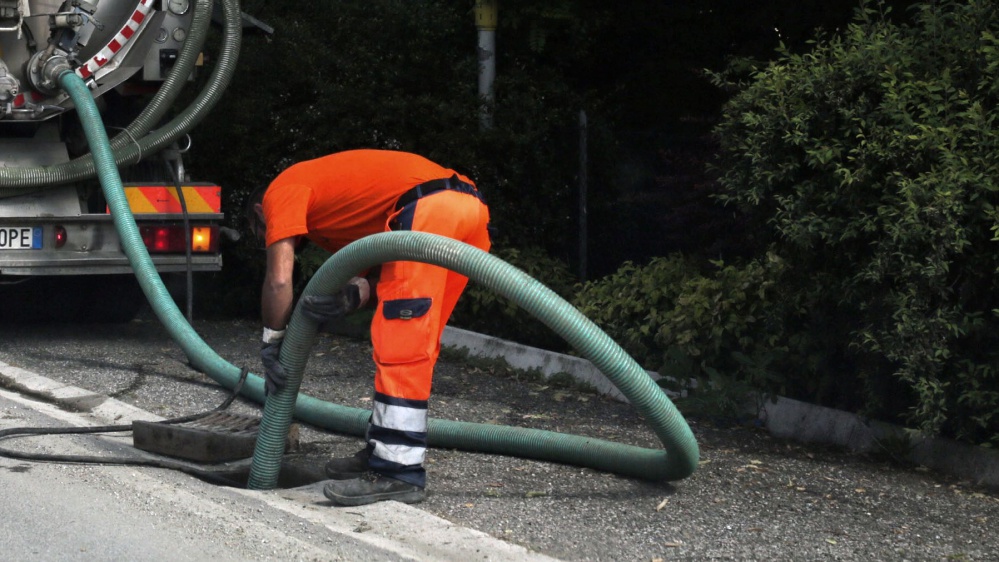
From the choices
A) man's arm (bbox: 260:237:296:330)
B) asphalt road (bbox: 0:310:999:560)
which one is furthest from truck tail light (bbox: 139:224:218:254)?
man's arm (bbox: 260:237:296:330)

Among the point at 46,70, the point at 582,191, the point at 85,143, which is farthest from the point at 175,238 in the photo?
the point at 582,191

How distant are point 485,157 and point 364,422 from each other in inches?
151

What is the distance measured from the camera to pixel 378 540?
3908 millimetres

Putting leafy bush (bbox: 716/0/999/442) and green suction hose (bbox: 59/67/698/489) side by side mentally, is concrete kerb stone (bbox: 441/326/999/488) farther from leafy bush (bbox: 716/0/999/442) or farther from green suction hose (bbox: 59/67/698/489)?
green suction hose (bbox: 59/67/698/489)

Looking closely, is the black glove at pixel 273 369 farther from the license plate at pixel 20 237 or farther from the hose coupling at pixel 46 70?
the hose coupling at pixel 46 70

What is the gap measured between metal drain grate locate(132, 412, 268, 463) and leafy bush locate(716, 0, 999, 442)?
92.3 inches

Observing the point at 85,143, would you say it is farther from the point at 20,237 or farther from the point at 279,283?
the point at 279,283

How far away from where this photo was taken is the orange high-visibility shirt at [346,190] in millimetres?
4480

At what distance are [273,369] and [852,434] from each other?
252 cm

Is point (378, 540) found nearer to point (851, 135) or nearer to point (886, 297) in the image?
point (886, 297)

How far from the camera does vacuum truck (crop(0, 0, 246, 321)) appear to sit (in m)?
7.00

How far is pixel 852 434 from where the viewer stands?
216 inches

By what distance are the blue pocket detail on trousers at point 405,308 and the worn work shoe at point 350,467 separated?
2.20 ft

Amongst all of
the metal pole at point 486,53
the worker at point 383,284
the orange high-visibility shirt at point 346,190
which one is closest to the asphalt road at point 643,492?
the worker at point 383,284
